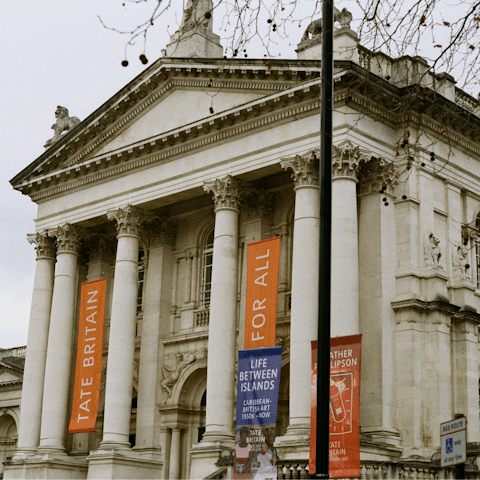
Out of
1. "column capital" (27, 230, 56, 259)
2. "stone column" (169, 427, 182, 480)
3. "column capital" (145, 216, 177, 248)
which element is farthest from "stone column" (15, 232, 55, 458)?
"stone column" (169, 427, 182, 480)

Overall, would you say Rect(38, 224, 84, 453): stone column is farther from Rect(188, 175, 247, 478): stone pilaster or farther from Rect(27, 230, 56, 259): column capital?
Rect(188, 175, 247, 478): stone pilaster

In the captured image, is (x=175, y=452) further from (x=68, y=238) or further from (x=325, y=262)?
(x=325, y=262)

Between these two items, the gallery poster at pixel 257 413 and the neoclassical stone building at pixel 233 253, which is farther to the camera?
the neoclassical stone building at pixel 233 253

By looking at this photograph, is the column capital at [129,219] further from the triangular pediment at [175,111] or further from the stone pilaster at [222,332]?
the stone pilaster at [222,332]

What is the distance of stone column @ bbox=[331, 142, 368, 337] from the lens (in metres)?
24.1

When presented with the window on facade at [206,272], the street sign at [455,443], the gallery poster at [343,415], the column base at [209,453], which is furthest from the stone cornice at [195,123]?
the street sign at [455,443]

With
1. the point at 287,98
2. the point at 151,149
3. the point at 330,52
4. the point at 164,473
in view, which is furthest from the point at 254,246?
the point at 330,52

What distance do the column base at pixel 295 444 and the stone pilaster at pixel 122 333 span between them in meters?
6.79

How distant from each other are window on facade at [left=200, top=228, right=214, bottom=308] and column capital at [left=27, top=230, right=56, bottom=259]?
5.73 metres

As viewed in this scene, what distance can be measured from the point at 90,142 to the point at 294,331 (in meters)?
11.5

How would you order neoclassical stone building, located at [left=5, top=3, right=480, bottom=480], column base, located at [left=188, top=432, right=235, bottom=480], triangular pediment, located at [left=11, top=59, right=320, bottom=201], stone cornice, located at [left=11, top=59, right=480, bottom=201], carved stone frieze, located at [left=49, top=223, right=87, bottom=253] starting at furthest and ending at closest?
carved stone frieze, located at [left=49, top=223, right=87, bottom=253] → triangular pediment, located at [left=11, top=59, right=320, bottom=201] → stone cornice, located at [left=11, top=59, right=480, bottom=201] → column base, located at [left=188, top=432, right=235, bottom=480] → neoclassical stone building, located at [left=5, top=3, right=480, bottom=480]

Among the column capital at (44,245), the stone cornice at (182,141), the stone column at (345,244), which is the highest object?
the stone cornice at (182,141)

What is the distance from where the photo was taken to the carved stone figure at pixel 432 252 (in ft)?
85.8

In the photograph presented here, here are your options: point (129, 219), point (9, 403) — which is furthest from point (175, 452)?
point (9, 403)
